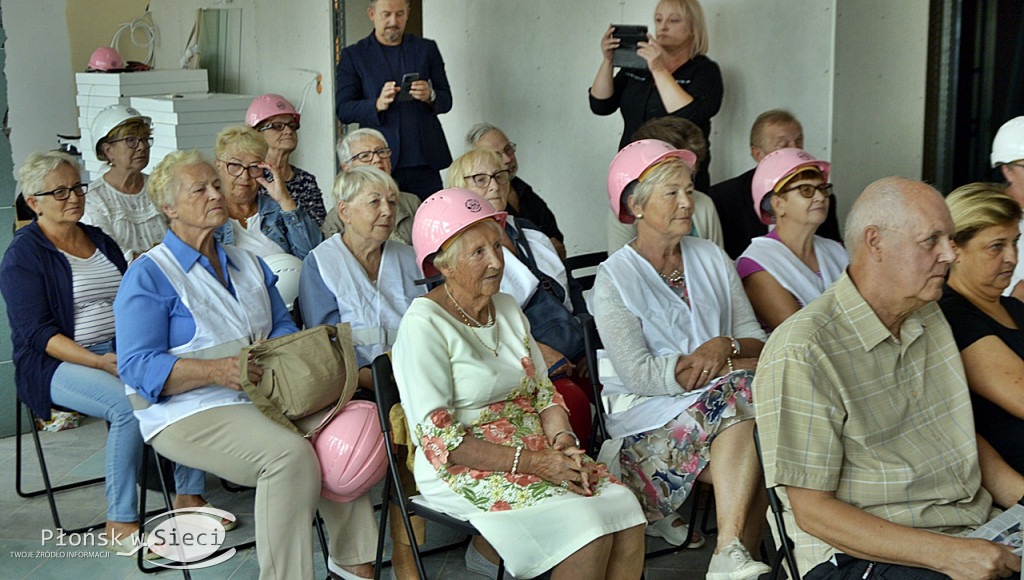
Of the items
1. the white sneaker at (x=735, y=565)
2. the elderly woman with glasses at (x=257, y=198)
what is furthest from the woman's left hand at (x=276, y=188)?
the white sneaker at (x=735, y=565)

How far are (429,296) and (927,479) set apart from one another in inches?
55.7

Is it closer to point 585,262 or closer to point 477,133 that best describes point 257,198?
point 477,133

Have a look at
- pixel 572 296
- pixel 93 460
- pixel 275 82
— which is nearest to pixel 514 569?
pixel 572 296

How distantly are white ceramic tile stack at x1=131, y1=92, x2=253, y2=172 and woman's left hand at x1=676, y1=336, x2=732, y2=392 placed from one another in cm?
626

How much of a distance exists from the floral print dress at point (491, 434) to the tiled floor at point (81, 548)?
84 centimetres

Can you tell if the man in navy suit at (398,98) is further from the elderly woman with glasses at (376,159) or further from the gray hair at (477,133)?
the elderly woman with glasses at (376,159)

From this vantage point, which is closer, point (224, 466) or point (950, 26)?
point (224, 466)

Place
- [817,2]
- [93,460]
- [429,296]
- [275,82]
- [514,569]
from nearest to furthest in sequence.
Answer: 1. [514,569]
2. [429,296]
3. [93,460]
4. [817,2]
5. [275,82]

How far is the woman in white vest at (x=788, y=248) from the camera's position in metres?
3.67

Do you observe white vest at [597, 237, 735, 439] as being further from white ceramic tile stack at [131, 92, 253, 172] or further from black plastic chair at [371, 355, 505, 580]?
white ceramic tile stack at [131, 92, 253, 172]

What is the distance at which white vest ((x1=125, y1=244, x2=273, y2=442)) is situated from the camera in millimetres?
3201

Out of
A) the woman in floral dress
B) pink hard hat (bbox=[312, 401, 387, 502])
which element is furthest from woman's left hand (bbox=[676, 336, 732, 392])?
pink hard hat (bbox=[312, 401, 387, 502])

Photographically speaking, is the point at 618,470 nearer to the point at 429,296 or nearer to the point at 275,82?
the point at 429,296

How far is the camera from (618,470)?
3133 mm
